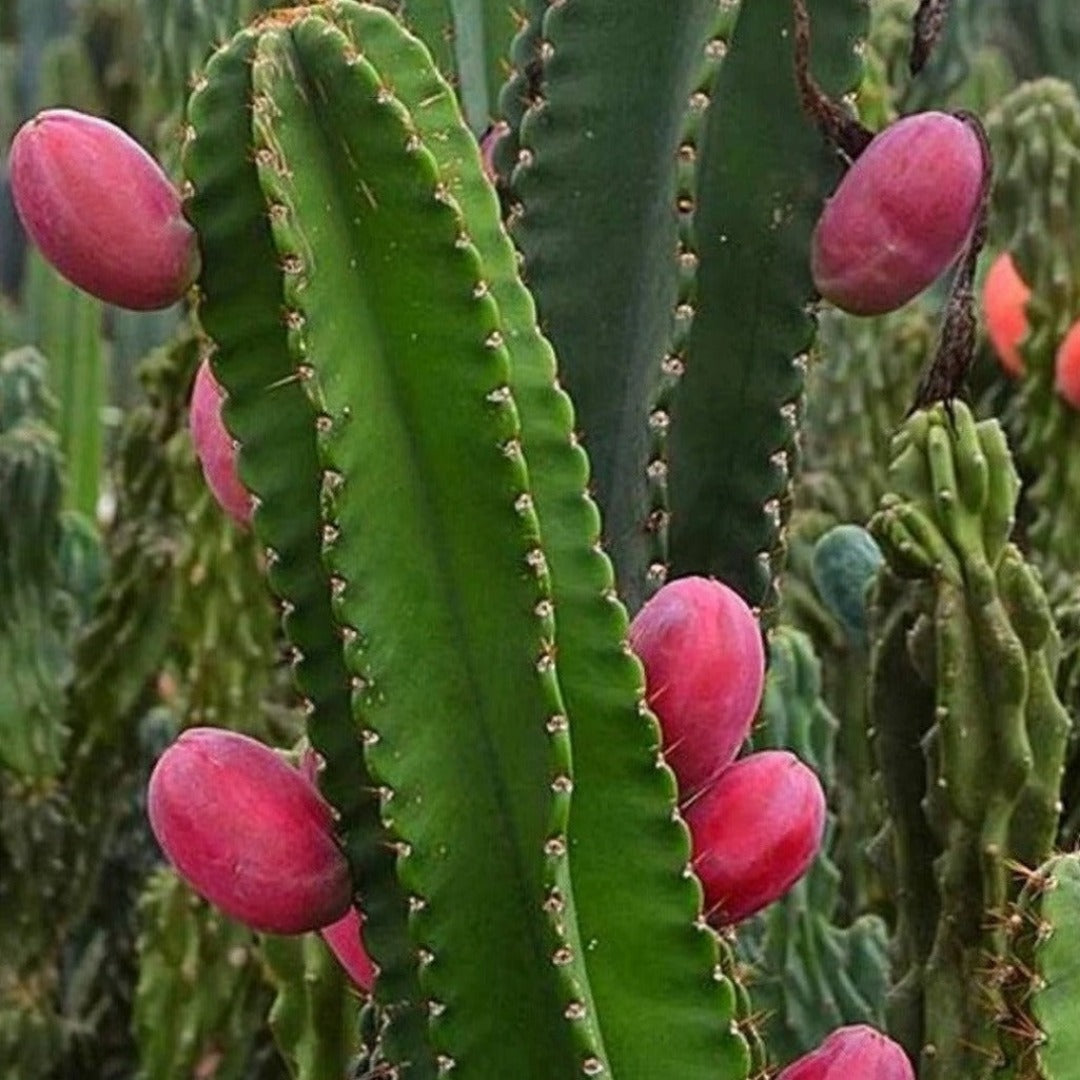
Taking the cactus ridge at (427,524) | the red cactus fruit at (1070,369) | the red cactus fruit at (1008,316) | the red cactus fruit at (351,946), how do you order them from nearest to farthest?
the cactus ridge at (427,524) → the red cactus fruit at (351,946) → the red cactus fruit at (1070,369) → the red cactus fruit at (1008,316)

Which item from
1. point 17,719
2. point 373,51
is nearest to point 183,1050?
point 17,719

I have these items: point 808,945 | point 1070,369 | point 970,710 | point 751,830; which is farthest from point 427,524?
point 1070,369

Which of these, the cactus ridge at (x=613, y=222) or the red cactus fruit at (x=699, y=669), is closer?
the red cactus fruit at (x=699, y=669)

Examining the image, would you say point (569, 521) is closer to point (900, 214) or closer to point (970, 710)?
point (900, 214)

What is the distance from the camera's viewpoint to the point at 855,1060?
1070 millimetres

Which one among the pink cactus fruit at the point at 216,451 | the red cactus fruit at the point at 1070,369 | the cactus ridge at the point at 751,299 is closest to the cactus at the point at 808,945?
the red cactus fruit at the point at 1070,369

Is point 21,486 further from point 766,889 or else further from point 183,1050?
point 766,889

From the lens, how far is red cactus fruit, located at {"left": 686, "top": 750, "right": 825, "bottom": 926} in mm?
1079

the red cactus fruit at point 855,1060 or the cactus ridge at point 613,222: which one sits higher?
the cactus ridge at point 613,222

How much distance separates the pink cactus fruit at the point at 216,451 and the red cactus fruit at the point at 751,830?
26 centimetres

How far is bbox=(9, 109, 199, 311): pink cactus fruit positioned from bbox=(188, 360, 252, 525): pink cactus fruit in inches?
4.0

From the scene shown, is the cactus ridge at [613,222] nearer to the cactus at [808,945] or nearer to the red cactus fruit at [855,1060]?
the red cactus fruit at [855,1060]

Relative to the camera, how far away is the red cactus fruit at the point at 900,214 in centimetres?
118

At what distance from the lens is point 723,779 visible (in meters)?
1.09
